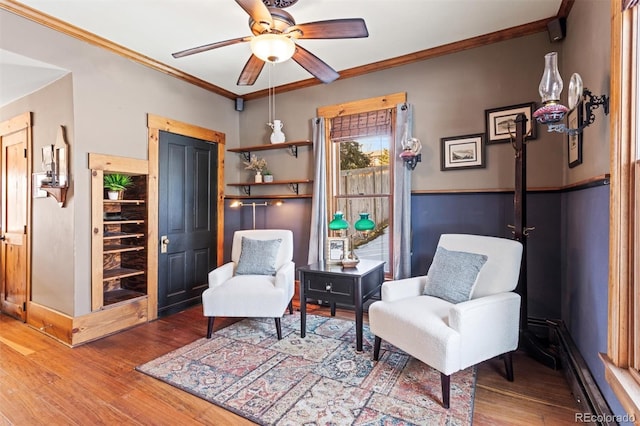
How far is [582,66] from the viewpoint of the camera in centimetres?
212

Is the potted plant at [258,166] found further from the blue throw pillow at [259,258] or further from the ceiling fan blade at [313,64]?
the ceiling fan blade at [313,64]

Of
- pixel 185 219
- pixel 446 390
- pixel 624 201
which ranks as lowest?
pixel 446 390

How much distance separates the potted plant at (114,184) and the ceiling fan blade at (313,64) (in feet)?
7.30

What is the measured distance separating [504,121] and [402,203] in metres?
1.16

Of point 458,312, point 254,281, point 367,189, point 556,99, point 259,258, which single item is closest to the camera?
point 556,99

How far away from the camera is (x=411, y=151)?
3125 mm

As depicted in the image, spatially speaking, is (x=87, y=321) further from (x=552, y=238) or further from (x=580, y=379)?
(x=552, y=238)

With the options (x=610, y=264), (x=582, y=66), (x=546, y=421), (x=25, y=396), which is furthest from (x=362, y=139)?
(x=25, y=396)

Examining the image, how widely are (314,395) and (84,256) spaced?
93.0 inches

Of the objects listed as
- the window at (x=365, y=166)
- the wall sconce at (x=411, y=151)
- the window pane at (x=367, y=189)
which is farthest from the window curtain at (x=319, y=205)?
the wall sconce at (x=411, y=151)

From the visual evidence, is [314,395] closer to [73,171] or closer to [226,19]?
[73,171]

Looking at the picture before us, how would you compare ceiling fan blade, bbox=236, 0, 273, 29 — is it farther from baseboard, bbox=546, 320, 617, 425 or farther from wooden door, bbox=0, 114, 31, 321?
wooden door, bbox=0, 114, 31, 321

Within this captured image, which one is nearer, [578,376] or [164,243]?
[578,376]

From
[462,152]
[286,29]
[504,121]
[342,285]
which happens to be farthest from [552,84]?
[342,285]
